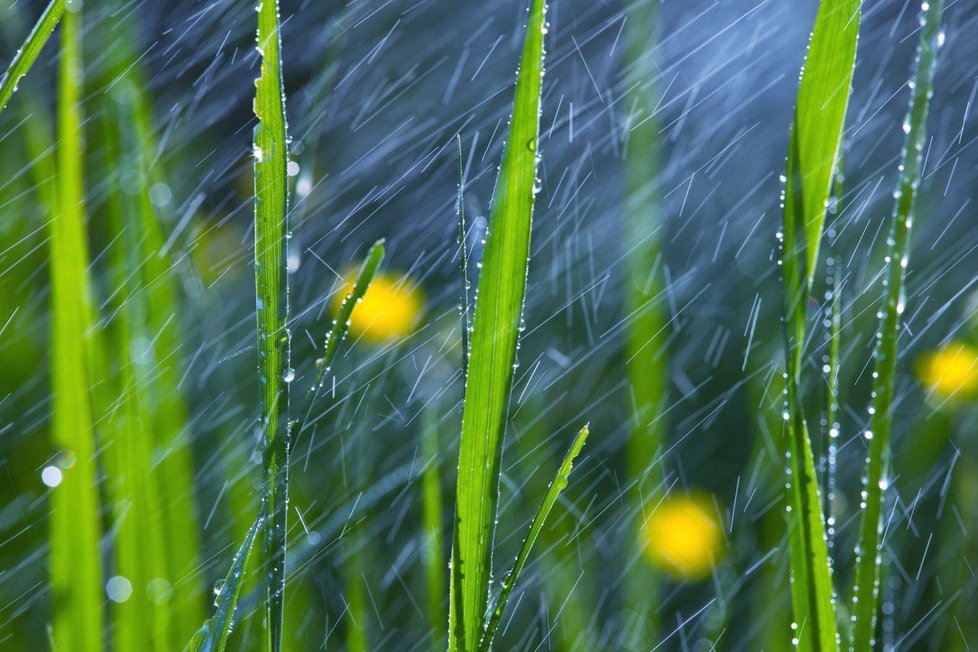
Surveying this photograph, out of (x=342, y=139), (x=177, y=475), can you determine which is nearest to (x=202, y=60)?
(x=342, y=139)

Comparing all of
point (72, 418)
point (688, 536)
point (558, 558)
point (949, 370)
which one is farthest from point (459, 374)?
point (949, 370)

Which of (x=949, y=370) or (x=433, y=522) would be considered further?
(x=949, y=370)

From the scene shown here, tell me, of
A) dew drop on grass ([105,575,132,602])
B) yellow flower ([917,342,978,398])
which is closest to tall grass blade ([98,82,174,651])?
dew drop on grass ([105,575,132,602])

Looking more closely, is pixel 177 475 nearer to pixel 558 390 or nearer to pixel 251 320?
pixel 251 320

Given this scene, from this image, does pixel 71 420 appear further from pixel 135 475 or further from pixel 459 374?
pixel 459 374

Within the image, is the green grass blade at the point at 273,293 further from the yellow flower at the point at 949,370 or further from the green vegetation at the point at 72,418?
the yellow flower at the point at 949,370
